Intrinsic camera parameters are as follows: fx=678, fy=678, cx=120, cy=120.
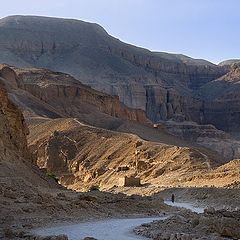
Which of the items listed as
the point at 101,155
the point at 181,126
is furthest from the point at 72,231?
the point at 181,126

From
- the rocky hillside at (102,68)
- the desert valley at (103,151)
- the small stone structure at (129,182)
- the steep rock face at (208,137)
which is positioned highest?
the rocky hillside at (102,68)

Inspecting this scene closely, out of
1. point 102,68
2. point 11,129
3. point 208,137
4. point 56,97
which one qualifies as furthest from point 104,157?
point 102,68

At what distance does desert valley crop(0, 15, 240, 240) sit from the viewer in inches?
1000

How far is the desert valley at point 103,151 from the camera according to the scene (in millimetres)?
25398

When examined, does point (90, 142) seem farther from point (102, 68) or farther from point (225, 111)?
point (225, 111)

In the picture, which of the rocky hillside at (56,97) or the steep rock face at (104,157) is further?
the rocky hillside at (56,97)

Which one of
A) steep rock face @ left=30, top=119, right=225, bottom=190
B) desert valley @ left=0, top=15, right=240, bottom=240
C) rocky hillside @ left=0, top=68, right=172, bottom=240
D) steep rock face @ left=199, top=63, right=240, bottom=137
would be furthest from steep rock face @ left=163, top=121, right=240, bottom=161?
rocky hillside @ left=0, top=68, right=172, bottom=240

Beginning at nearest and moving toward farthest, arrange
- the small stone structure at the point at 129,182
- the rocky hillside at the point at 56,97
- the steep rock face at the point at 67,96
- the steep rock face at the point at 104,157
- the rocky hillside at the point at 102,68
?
the small stone structure at the point at 129,182, the steep rock face at the point at 104,157, the rocky hillside at the point at 56,97, the steep rock face at the point at 67,96, the rocky hillside at the point at 102,68

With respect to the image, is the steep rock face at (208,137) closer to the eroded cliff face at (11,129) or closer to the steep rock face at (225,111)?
the steep rock face at (225,111)

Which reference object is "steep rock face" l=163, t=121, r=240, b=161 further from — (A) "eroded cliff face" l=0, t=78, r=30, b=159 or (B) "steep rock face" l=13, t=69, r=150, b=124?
(A) "eroded cliff face" l=0, t=78, r=30, b=159

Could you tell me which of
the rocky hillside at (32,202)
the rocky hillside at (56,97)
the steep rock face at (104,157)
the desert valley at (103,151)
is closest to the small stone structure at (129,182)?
the desert valley at (103,151)

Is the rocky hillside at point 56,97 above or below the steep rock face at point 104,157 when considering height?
above

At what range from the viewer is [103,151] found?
73625 millimetres

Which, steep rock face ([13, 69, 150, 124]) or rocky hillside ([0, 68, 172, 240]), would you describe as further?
steep rock face ([13, 69, 150, 124])
